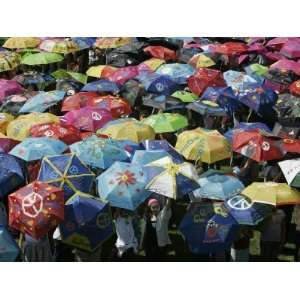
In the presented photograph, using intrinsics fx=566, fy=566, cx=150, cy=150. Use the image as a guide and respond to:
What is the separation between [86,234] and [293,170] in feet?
12.3

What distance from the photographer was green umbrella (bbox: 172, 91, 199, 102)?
1416cm

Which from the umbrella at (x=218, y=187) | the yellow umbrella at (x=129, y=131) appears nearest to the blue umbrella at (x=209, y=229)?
the umbrella at (x=218, y=187)

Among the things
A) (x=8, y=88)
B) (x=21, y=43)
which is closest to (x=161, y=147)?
(x=8, y=88)

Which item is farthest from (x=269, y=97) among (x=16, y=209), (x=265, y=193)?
(x=16, y=209)

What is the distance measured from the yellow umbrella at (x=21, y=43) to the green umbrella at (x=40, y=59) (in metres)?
1.31

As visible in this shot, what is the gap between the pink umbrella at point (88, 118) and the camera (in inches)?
490

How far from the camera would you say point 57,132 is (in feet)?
37.4

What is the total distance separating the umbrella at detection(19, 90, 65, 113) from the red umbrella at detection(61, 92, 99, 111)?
0.19 m

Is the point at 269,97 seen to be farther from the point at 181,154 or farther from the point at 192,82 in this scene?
the point at 181,154

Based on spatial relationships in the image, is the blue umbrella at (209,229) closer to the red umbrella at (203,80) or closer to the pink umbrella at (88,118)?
the pink umbrella at (88,118)

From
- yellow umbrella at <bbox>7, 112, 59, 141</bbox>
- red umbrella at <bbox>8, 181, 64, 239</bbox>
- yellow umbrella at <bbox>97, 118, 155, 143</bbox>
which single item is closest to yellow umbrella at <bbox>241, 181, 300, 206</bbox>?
red umbrella at <bbox>8, 181, 64, 239</bbox>

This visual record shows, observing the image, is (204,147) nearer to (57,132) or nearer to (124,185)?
(124,185)

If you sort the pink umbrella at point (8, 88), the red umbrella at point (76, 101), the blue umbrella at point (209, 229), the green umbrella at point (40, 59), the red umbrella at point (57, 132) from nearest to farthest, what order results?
1. the blue umbrella at point (209, 229)
2. the red umbrella at point (57, 132)
3. the red umbrella at point (76, 101)
4. the pink umbrella at point (8, 88)
5. the green umbrella at point (40, 59)

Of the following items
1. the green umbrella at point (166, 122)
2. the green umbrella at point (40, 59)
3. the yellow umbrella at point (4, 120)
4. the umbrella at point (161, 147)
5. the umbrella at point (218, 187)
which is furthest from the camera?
the green umbrella at point (40, 59)
